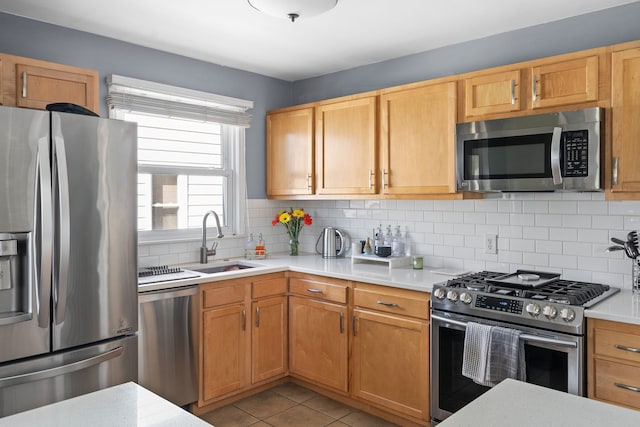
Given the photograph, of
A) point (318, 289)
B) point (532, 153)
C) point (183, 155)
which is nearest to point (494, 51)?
point (532, 153)

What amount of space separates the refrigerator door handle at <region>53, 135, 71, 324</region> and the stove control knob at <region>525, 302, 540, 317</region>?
2.23m

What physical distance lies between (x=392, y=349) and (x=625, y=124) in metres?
1.78

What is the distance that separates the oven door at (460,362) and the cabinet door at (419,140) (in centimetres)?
86

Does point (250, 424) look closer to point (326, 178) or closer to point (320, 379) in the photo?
point (320, 379)

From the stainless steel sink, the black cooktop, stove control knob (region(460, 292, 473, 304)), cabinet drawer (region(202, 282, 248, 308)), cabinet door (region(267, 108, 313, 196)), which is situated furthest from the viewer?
cabinet door (region(267, 108, 313, 196))

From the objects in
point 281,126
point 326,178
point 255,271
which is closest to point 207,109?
point 281,126

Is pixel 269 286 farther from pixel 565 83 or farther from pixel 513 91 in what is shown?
pixel 565 83

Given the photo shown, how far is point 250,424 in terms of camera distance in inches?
123

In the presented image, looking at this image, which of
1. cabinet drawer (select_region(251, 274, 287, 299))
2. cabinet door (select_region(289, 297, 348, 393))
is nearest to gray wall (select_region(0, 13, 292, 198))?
cabinet drawer (select_region(251, 274, 287, 299))

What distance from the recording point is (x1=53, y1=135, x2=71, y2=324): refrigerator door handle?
7.57 feet

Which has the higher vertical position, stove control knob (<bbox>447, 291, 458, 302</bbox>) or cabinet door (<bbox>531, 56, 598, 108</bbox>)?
cabinet door (<bbox>531, 56, 598, 108</bbox>)

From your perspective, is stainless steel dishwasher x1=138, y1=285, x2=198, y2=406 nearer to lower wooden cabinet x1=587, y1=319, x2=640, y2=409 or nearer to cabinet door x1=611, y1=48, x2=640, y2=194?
lower wooden cabinet x1=587, y1=319, x2=640, y2=409

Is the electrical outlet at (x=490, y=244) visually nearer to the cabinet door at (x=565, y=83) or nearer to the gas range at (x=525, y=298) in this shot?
the gas range at (x=525, y=298)

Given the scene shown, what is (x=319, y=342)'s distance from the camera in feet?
11.4
